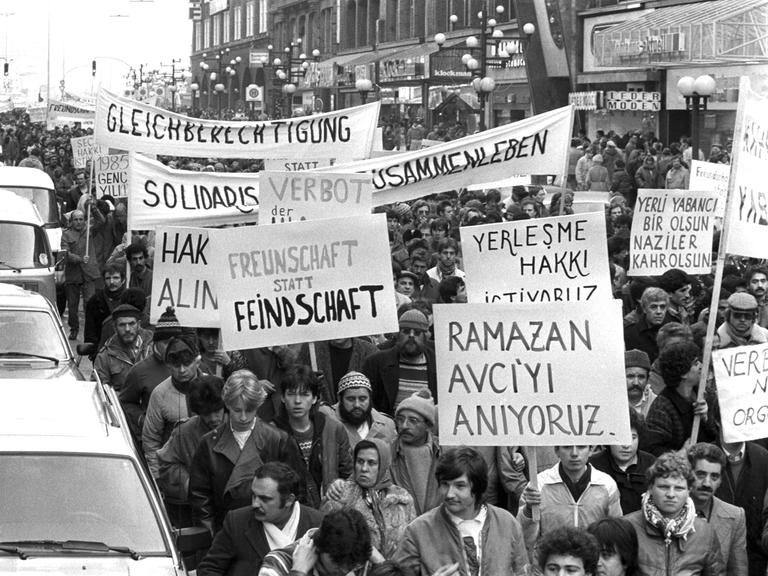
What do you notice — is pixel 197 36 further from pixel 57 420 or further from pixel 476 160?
pixel 57 420

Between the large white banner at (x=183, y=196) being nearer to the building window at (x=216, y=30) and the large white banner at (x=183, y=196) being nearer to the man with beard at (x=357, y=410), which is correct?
the man with beard at (x=357, y=410)

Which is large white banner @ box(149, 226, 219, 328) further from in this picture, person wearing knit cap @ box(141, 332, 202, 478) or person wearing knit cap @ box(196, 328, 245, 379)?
person wearing knit cap @ box(141, 332, 202, 478)

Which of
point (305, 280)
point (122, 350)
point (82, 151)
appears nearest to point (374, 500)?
point (305, 280)

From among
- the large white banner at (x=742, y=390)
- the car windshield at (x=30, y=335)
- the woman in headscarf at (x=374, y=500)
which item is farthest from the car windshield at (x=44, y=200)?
the woman in headscarf at (x=374, y=500)

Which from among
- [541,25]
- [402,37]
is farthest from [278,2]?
[541,25]

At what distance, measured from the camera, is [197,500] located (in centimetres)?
748

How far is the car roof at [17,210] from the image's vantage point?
15812 millimetres

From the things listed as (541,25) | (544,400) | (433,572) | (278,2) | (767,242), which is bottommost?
(433,572)

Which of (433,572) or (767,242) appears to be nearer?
(433,572)

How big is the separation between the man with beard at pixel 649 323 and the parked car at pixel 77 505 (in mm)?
4879

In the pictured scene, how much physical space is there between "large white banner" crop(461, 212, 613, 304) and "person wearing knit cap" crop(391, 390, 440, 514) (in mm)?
1745

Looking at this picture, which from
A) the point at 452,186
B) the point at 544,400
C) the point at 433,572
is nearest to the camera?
the point at 433,572

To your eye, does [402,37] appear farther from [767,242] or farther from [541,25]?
[767,242]

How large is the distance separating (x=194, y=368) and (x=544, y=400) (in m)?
2.68
